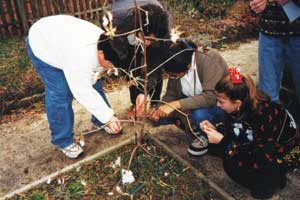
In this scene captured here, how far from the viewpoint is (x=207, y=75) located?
2.94 m

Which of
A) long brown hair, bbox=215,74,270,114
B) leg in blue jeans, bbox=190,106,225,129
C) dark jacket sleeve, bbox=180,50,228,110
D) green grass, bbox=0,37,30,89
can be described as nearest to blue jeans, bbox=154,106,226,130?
leg in blue jeans, bbox=190,106,225,129

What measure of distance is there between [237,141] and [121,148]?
103cm

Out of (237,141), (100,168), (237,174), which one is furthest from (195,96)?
(100,168)

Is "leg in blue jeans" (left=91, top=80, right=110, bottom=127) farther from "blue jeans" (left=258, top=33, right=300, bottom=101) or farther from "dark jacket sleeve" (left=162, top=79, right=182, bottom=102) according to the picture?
"blue jeans" (left=258, top=33, right=300, bottom=101)

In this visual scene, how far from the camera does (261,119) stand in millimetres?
2539

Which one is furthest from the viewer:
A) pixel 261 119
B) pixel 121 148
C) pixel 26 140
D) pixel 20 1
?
pixel 20 1

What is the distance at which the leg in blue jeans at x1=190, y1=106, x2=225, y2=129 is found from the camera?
10.3ft

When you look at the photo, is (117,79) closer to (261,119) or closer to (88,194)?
(88,194)

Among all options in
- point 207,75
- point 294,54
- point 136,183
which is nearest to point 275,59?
point 294,54

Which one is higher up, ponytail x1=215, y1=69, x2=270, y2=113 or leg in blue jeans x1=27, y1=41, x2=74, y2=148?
ponytail x1=215, y1=69, x2=270, y2=113

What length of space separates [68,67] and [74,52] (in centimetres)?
12

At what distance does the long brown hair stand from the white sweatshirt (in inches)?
32.9

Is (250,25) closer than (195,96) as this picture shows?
No

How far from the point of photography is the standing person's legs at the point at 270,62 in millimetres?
3050
